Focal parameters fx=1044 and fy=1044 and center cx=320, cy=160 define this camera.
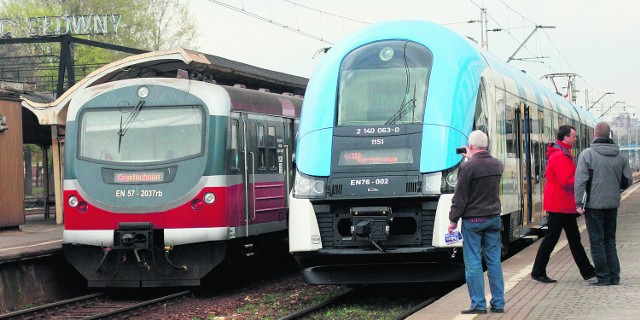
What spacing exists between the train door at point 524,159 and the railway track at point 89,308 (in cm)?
521

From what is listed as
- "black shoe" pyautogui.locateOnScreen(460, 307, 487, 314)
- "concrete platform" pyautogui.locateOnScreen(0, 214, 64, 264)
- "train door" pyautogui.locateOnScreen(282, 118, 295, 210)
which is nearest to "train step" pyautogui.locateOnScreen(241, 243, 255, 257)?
"train door" pyautogui.locateOnScreen(282, 118, 295, 210)

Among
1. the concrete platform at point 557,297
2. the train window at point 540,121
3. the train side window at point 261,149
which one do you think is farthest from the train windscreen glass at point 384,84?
the train window at point 540,121

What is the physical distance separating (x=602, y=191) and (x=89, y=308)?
6.88 meters

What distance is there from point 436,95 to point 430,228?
1581mm

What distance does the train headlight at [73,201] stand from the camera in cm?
1428

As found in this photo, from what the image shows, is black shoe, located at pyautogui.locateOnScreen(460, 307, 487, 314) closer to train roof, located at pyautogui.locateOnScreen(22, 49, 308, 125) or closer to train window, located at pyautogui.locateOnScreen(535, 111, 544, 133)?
train roof, located at pyautogui.locateOnScreen(22, 49, 308, 125)

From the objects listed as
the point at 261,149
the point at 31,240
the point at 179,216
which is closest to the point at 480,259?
the point at 179,216

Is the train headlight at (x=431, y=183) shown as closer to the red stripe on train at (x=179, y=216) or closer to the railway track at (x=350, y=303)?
the railway track at (x=350, y=303)

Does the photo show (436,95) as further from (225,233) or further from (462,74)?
(225,233)

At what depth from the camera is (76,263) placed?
1442cm

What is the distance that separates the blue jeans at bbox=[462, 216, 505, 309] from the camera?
9.32m

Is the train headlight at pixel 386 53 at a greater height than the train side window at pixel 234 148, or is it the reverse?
the train headlight at pixel 386 53

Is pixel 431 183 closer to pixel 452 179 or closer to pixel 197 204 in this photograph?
pixel 452 179

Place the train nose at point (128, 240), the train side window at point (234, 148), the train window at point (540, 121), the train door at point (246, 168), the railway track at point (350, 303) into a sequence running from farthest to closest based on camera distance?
the train window at point (540, 121) → the train door at point (246, 168) → the train side window at point (234, 148) → the train nose at point (128, 240) → the railway track at point (350, 303)
